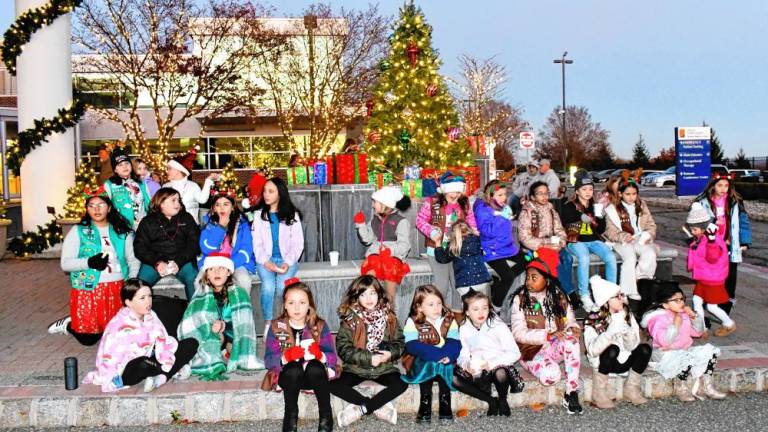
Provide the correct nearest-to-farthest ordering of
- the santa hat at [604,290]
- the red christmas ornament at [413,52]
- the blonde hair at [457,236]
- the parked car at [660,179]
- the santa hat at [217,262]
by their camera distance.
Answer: the santa hat at [604,290]
the santa hat at [217,262]
the blonde hair at [457,236]
the red christmas ornament at [413,52]
the parked car at [660,179]

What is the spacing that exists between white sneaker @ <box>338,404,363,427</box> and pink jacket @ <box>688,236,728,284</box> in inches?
162

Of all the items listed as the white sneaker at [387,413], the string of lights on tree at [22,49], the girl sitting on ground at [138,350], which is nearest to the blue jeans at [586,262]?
the white sneaker at [387,413]

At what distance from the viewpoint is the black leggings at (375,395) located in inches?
213

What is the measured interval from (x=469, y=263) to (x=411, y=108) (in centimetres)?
781

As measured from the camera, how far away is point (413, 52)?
Answer: 47.3 ft

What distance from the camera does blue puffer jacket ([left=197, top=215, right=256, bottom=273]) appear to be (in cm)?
713

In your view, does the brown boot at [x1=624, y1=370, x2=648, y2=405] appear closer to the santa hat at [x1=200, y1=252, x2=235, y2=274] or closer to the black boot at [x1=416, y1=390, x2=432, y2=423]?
the black boot at [x1=416, y1=390, x2=432, y2=423]

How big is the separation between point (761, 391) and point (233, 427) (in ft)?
14.1

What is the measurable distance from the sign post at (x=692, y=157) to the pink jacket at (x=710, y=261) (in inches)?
753

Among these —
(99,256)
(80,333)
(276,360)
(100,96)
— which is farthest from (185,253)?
(100,96)

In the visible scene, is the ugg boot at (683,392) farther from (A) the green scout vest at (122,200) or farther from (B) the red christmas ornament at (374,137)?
(B) the red christmas ornament at (374,137)

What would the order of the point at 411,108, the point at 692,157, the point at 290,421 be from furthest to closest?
1. the point at 692,157
2. the point at 411,108
3. the point at 290,421

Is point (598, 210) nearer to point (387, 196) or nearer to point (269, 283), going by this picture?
point (387, 196)

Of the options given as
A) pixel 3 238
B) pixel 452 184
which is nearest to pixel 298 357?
pixel 452 184
